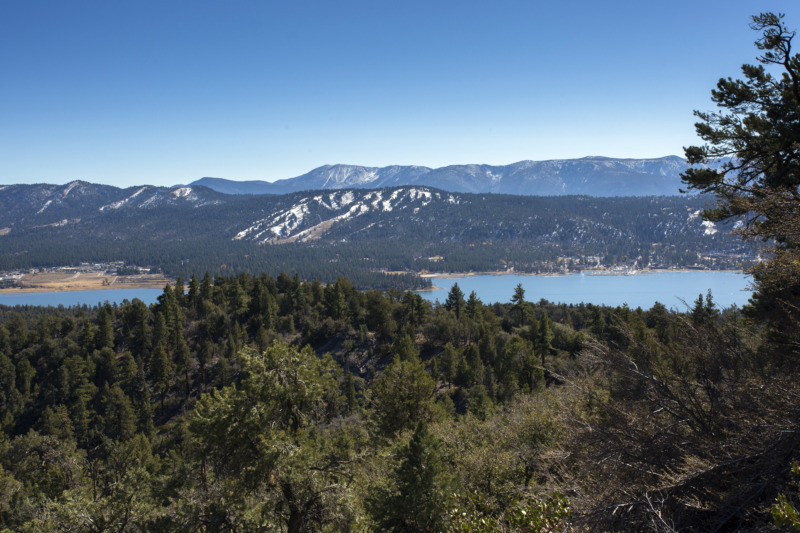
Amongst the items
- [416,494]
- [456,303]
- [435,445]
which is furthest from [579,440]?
[456,303]

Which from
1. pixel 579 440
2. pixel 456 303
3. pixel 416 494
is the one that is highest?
pixel 579 440

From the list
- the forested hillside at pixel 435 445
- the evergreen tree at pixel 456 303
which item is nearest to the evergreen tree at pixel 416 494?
the forested hillside at pixel 435 445

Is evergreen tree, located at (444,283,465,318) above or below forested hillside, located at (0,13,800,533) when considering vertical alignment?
below

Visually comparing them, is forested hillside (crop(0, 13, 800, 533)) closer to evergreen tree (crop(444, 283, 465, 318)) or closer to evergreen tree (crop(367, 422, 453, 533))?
evergreen tree (crop(367, 422, 453, 533))

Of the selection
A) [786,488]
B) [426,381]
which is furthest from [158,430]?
[786,488]

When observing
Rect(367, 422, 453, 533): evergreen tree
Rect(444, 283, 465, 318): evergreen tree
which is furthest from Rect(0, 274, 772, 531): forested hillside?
Rect(444, 283, 465, 318): evergreen tree

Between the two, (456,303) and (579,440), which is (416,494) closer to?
(579,440)

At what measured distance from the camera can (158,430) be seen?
58656 millimetres

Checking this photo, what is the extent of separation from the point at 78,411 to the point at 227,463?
56.2 m

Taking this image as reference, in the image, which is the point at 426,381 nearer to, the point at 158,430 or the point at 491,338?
the point at 491,338

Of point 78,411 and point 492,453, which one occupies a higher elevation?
point 492,453

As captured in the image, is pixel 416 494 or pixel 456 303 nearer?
pixel 416 494

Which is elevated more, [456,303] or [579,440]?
[579,440]

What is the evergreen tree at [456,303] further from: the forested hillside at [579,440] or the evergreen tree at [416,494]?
the evergreen tree at [416,494]
